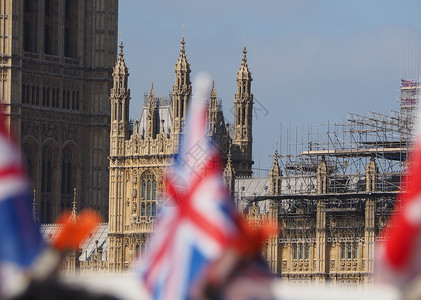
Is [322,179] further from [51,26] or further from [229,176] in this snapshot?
[51,26]

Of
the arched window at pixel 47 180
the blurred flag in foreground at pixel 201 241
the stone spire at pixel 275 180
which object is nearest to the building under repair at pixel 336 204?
the stone spire at pixel 275 180

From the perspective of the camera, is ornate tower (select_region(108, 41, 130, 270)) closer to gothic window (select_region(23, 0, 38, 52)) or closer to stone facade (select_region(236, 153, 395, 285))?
stone facade (select_region(236, 153, 395, 285))

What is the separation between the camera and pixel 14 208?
10633mm

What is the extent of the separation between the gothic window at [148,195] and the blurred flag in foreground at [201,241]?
6090 cm

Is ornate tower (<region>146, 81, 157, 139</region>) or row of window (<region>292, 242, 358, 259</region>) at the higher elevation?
A: ornate tower (<region>146, 81, 157, 139</region>)

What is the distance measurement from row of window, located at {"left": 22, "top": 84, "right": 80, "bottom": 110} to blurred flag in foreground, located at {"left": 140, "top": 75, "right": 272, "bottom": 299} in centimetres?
8475

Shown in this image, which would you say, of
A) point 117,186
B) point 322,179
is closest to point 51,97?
point 117,186

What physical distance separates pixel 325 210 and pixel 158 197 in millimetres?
9367

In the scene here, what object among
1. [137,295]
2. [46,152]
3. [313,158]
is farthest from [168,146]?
[137,295]

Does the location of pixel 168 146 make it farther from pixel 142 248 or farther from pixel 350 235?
pixel 350 235

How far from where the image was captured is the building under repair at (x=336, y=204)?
6531cm

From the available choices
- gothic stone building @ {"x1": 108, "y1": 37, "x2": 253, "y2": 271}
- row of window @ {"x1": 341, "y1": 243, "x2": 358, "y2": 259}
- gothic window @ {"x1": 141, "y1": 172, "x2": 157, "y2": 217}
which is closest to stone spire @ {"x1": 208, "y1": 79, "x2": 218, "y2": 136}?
gothic stone building @ {"x1": 108, "y1": 37, "x2": 253, "y2": 271}

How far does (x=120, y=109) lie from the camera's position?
255ft

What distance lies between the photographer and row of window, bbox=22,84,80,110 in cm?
9700
